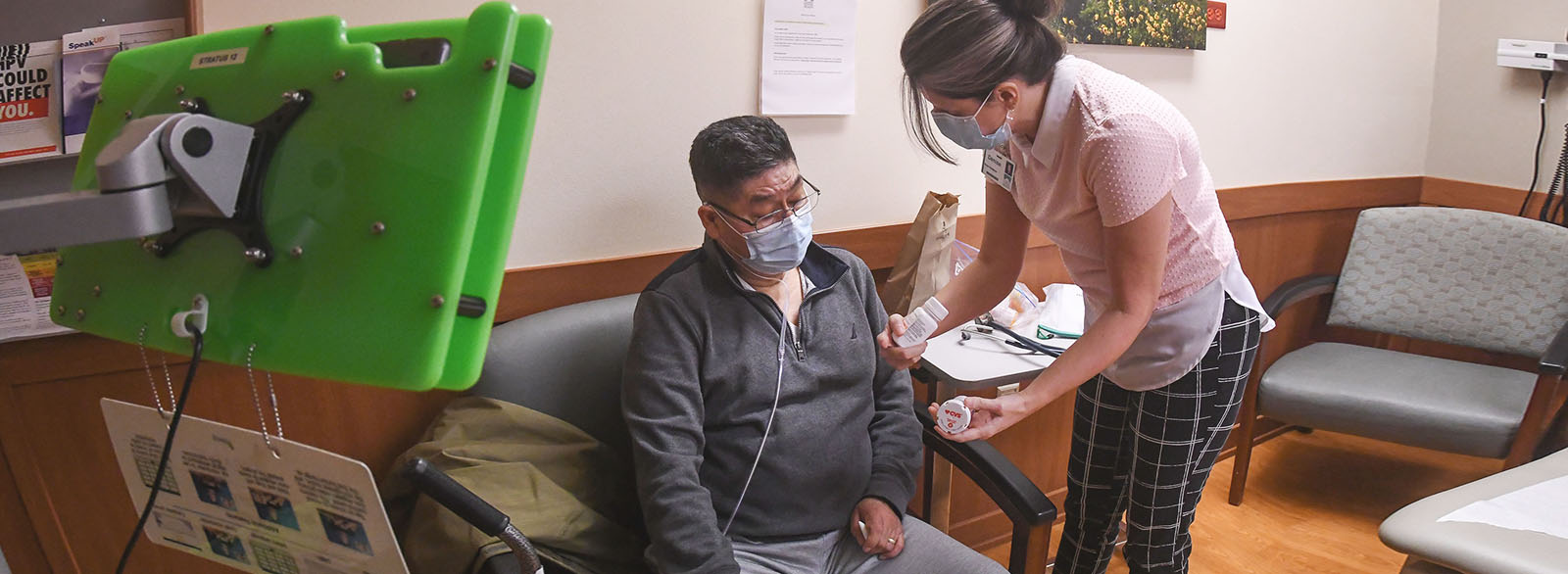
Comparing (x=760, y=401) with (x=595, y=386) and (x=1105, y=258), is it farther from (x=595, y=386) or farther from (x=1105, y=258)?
(x=1105, y=258)


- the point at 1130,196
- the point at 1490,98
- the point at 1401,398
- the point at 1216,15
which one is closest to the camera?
the point at 1130,196

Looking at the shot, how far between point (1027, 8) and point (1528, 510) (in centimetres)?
117

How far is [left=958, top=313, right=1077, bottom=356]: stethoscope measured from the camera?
1.78 meters

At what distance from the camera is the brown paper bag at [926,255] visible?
1.82m

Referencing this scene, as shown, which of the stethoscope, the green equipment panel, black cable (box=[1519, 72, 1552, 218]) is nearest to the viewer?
the green equipment panel

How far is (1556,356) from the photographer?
2.11 m

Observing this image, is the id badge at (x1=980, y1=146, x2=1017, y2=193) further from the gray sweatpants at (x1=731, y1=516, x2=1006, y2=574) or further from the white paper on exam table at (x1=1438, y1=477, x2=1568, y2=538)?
the white paper on exam table at (x1=1438, y1=477, x2=1568, y2=538)

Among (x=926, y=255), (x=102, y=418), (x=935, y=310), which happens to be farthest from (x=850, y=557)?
(x=102, y=418)

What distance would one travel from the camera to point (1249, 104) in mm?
2590

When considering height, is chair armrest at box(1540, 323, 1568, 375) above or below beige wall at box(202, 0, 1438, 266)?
below

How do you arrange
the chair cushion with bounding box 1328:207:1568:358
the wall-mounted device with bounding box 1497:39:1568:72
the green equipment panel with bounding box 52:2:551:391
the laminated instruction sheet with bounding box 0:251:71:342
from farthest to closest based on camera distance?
the wall-mounted device with bounding box 1497:39:1568:72 → the chair cushion with bounding box 1328:207:1568:358 → the laminated instruction sheet with bounding box 0:251:71:342 → the green equipment panel with bounding box 52:2:551:391

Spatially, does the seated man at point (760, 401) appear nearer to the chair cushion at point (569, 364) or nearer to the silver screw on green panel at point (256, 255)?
the chair cushion at point (569, 364)

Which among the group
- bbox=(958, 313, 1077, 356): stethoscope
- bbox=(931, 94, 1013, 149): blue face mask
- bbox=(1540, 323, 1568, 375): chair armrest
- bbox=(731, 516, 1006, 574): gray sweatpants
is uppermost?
bbox=(931, 94, 1013, 149): blue face mask

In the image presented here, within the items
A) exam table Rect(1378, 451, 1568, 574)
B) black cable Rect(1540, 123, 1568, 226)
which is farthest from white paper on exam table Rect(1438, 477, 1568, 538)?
black cable Rect(1540, 123, 1568, 226)
